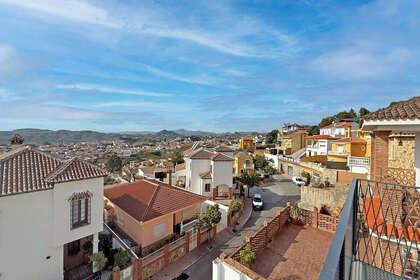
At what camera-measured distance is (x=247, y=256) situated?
23.2 ft

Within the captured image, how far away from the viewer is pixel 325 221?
371 inches

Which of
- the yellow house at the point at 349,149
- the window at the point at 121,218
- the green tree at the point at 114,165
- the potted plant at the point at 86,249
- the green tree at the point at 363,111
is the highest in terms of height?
the green tree at the point at 363,111

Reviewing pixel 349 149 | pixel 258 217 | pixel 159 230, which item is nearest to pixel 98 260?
pixel 159 230

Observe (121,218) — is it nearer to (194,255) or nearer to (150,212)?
(150,212)

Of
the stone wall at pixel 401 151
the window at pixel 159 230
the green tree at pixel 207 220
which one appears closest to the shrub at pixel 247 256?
the green tree at pixel 207 220

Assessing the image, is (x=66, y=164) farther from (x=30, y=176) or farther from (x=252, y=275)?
(x=252, y=275)

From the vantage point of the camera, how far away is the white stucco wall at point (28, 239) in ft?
22.9

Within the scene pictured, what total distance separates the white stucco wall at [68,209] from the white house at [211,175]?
940 cm

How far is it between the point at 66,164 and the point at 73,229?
9.86 ft

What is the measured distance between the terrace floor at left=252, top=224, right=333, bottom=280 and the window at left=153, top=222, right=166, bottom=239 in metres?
6.10

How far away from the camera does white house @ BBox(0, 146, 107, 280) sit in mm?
7094

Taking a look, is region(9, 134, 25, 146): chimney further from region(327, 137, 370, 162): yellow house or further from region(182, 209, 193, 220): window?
region(327, 137, 370, 162): yellow house

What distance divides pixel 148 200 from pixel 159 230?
7.19 ft

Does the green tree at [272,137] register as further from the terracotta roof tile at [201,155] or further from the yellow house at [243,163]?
the terracotta roof tile at [201,155]
